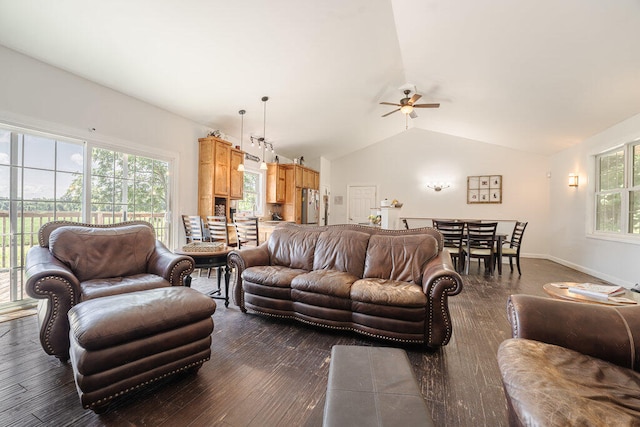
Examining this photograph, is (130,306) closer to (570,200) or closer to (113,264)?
(113,264)

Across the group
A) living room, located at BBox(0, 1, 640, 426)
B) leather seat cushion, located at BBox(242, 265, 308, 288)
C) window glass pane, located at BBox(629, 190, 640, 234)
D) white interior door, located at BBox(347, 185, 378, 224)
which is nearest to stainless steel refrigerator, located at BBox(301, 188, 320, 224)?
living room, located at BBox(0, 1, 640, 426)

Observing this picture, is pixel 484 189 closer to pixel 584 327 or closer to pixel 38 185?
pixel 584 327

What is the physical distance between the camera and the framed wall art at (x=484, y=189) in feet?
24.8

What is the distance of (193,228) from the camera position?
4.39 metres

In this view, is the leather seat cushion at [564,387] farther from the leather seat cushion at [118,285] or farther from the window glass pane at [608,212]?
the window glass pane at [608,212]

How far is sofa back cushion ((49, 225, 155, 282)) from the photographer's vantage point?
245cm

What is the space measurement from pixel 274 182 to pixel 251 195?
688 millimetres

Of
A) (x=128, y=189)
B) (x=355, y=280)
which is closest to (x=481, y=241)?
(x=355, y=280)

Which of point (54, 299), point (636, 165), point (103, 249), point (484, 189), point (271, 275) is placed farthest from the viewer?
point (484, 189)

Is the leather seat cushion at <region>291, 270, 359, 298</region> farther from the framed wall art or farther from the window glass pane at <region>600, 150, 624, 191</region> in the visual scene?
the framed wall art

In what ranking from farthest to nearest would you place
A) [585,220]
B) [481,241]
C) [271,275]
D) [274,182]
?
[274,182] → [585,220] → [481,241] → [271,275]

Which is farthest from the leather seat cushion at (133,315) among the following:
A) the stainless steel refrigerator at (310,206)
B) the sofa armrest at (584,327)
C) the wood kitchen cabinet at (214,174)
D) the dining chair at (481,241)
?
the stainless steel refrigerator at (310,206)

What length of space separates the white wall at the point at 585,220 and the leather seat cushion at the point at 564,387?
4.29 meters

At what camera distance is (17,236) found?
306 cm
